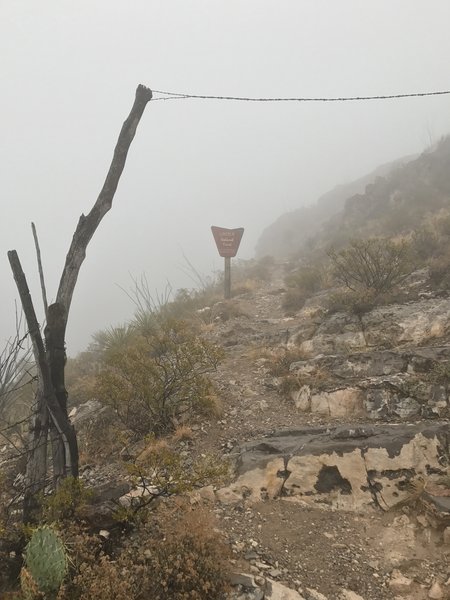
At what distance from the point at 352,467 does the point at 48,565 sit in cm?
307

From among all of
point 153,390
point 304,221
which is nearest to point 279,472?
point 153,390

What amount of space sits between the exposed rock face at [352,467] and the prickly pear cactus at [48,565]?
2112mm

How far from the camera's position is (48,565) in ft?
8.95

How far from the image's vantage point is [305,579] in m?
3.37

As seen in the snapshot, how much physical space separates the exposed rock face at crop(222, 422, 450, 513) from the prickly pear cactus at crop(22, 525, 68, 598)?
2.11 meters

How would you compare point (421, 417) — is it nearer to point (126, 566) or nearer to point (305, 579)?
point (305, 579)

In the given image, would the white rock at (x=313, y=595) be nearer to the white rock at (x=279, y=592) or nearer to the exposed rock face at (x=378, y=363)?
the white rock at (x=279, y=592)

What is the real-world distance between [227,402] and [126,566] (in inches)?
144

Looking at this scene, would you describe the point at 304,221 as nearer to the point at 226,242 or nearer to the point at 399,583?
the point at 226,242

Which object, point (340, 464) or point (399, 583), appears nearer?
point (399, 583)

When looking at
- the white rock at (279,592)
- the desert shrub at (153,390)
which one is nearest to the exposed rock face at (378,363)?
the desert shrub at (153,390)

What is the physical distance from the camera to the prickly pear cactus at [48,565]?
271 centimetres

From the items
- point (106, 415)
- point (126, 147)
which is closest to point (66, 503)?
point (106, 415)

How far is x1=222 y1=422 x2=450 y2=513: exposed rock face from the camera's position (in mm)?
4215
